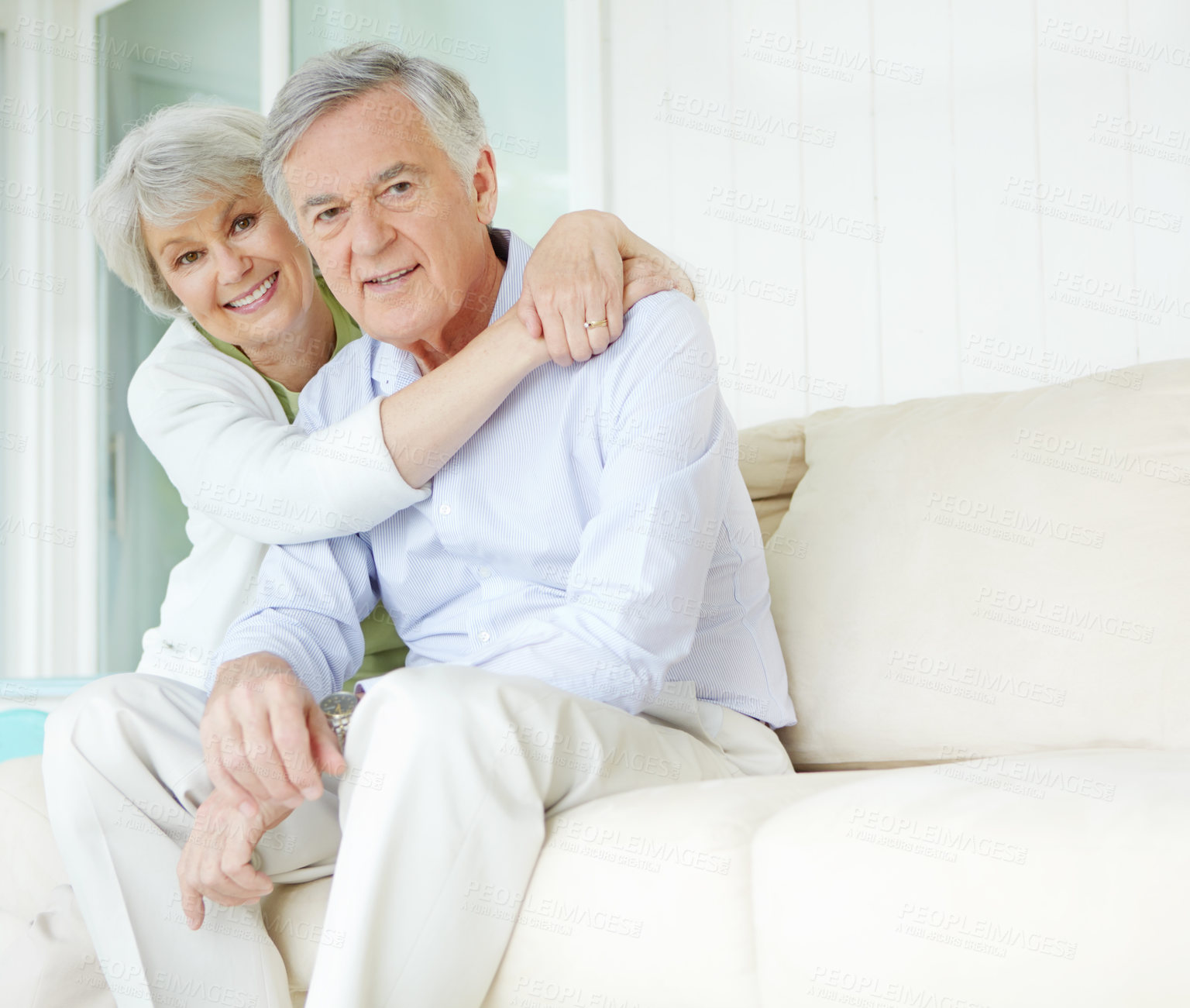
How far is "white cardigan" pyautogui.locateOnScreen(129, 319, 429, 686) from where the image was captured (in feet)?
4.15

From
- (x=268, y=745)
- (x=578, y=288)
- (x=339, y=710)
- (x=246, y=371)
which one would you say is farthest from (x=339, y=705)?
(x=246, y=371)

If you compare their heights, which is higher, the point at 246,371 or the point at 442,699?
the point at 246,371

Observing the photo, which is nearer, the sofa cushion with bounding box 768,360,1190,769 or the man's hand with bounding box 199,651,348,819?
the man's hand with bounding box 199,651,348,819

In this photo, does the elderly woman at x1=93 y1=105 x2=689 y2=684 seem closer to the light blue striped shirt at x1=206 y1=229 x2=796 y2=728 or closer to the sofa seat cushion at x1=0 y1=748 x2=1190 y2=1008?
the light blue striped shirt at x1=206 y1=229 x2=796 y2=728

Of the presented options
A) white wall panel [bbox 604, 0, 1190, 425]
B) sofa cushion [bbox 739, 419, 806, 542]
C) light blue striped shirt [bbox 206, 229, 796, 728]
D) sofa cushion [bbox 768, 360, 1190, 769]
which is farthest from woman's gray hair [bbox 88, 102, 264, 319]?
sofa cushion [bbox 768, 360, 1190, 769]

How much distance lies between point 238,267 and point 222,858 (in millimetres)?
906

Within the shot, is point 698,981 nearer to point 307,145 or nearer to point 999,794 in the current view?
point 999,794

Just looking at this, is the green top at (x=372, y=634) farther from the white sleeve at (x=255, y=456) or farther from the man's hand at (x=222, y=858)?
the man's hand at (x=222, y=858)

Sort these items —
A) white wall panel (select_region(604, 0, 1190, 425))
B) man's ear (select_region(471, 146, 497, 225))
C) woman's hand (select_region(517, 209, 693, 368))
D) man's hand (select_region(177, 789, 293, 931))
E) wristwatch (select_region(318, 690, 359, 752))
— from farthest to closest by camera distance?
white wall panel (select_region(604, 0, 1190, 425))
man's ear (select_region(471, 146, 497, 225))
woman's hand (select_region(517, 209, 693, 368))
wristwatch (select_region(318, 690, 359, 752))
man's hand (select_region(177, 789, 293, 931))

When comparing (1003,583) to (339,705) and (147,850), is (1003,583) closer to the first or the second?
(339,705)

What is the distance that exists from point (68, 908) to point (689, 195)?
5.47ft

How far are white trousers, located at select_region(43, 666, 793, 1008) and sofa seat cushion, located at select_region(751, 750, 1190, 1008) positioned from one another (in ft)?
0.66

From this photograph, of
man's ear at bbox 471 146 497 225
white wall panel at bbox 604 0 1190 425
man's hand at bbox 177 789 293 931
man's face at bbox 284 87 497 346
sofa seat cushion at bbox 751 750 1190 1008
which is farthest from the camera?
white wall panel at bbox 604 0 1190 425

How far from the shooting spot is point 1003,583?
4.16 feet
